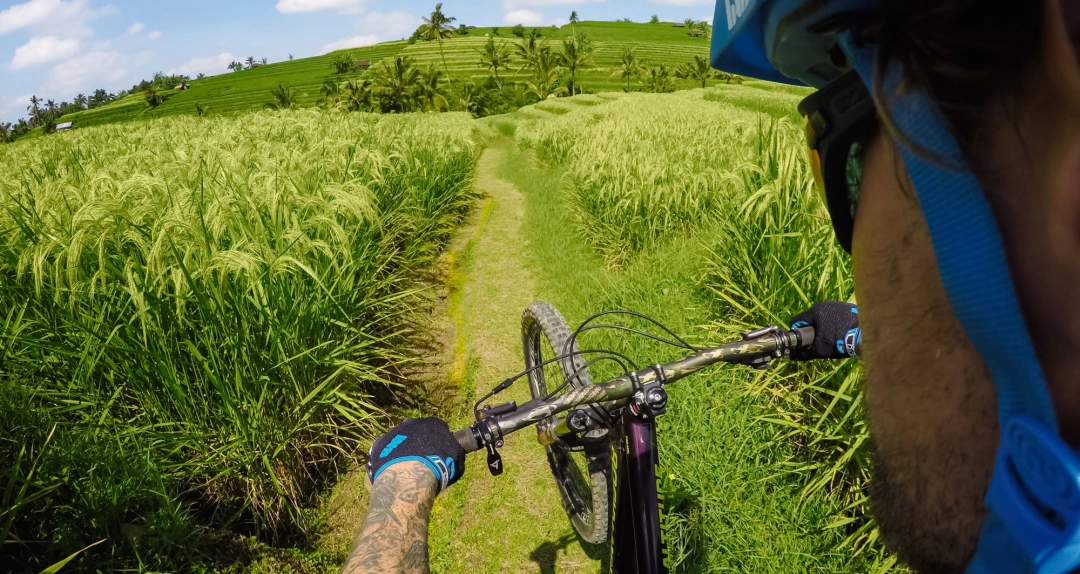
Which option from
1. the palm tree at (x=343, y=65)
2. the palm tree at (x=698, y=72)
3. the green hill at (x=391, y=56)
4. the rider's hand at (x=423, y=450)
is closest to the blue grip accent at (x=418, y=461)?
the rider's hand at (x=423, y=450)

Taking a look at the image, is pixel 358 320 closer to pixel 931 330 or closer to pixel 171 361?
pixel 171 361

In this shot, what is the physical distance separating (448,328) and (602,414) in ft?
10.9

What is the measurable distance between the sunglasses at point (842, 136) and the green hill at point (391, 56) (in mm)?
50420

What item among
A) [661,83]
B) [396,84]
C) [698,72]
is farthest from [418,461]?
[698,72]

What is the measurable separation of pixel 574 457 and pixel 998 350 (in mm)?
2719

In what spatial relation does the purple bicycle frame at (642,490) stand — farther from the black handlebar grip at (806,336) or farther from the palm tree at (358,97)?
the palm tree at (358,97)

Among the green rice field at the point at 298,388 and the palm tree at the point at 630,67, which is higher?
the palm tree at the point at 630,67

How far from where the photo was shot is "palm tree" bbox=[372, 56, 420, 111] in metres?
40.8

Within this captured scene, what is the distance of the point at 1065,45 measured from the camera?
1.27ft

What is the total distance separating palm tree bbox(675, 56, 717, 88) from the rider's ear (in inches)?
1896

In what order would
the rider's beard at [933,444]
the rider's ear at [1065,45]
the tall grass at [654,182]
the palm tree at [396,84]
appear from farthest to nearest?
the palm tree at [396,84] → the tall grass at [654,182] → the rider's beard at [933,444] → the rider's ear at [1065,45]

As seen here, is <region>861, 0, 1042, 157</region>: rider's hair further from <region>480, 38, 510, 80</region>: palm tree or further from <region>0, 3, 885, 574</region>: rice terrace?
<region>480, 38, 510, 80</region>: palm tree

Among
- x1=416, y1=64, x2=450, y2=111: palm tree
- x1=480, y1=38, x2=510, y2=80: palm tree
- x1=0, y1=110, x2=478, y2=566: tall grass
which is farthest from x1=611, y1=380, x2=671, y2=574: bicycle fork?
x1=480, y1=38, x2=510, y2=80: palm tree

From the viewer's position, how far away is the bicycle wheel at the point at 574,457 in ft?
7.63
